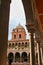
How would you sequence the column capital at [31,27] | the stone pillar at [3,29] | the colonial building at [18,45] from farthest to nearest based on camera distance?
the colonial building at [18,45] → the column capital at [31,27] → the stone pillar at [3,29]

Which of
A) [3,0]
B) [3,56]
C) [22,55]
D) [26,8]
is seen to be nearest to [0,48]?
[3,56]

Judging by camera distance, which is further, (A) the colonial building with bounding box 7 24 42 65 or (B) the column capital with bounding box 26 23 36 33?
(A) the colonial building with bounding box 7 24 42 65

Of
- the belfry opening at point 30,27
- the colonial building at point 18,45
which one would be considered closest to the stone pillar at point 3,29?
the belfry opening at point 30,27

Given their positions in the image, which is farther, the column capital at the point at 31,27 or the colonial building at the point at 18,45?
the colonial building at the point at 18,45

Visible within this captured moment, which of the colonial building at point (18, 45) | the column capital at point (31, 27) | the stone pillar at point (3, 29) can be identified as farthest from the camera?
the colonial building at point (18, 45)

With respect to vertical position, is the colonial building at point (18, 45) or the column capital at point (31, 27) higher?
the column capital at point (31, 27)

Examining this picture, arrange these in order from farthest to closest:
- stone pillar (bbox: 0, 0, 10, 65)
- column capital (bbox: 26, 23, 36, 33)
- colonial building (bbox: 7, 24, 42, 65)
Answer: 1. colonial building (bbox: 7, 24, 42, 65)
2. column capital (bbox: 26, 23, 36, 33)
3. stone pillar (bbox: 0, 0, 10, 65)

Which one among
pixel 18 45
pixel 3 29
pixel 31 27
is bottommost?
pixel 18 45

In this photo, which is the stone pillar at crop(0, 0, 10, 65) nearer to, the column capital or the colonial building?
Result: the column capital

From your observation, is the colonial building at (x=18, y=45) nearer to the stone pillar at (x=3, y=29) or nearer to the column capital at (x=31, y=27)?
the column capital at (x=31, y=27)

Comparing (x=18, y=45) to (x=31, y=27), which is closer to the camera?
(x=31, y=27)

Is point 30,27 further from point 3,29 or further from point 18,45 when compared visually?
point 18,45

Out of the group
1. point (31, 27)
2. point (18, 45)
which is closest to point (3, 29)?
point (31, 27)

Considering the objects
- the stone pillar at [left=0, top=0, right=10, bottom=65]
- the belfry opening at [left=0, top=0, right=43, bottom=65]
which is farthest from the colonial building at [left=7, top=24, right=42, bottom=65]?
the stone pillar at [left=0, top=0, right=10, bottom=65]
